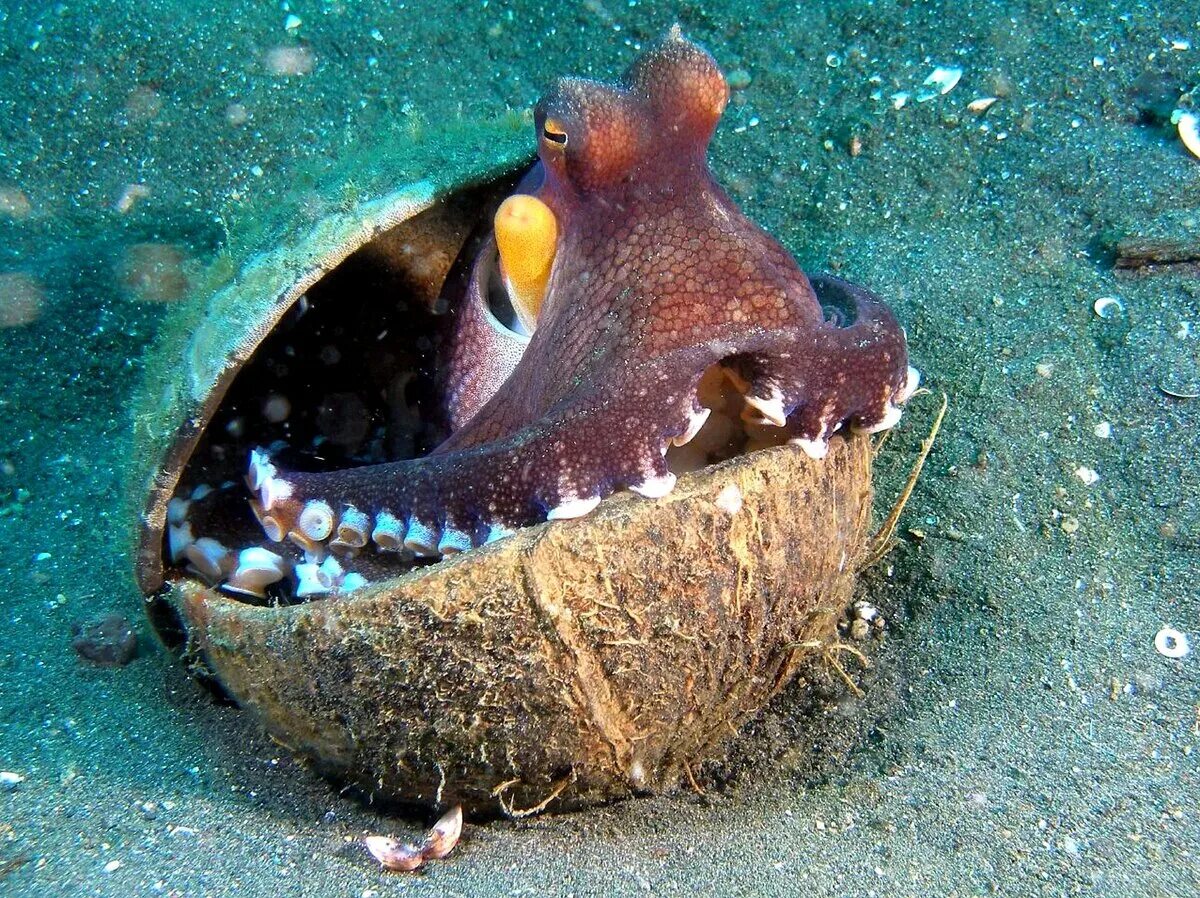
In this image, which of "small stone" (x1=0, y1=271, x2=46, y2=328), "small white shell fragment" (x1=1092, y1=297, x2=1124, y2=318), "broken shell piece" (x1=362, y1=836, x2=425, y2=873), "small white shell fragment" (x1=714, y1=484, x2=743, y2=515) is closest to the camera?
"small white shell fragment" (x1=714, y1=484, x2=743, y2=515)

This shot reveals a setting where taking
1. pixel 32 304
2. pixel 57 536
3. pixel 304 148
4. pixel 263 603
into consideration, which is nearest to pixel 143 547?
pixel 263 603

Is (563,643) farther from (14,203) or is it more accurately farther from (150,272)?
(14,203)

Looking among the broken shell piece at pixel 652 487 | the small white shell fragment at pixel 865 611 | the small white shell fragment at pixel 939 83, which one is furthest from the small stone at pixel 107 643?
the small white shell fragment at pixel 939 83

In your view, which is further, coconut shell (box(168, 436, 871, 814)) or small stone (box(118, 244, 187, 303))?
small stone (box(118, 244, 187, 303))

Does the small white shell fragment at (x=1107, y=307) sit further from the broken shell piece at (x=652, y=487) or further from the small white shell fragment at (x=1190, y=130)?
the broken shell piece at (x=652, y=487)

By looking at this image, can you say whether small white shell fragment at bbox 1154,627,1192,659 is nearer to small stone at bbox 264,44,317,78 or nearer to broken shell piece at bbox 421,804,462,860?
broken shell piece at bbox 421,804,462,860

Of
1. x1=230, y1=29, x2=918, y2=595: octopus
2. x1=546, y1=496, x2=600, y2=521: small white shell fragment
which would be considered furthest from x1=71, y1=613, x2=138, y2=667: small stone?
x1=546, y1=496, x2=600, y2=521: small white shell fragment

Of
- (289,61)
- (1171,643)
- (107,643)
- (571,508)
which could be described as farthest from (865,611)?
(289,61)

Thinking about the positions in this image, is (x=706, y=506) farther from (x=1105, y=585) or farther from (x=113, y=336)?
(x=113, y=336)
